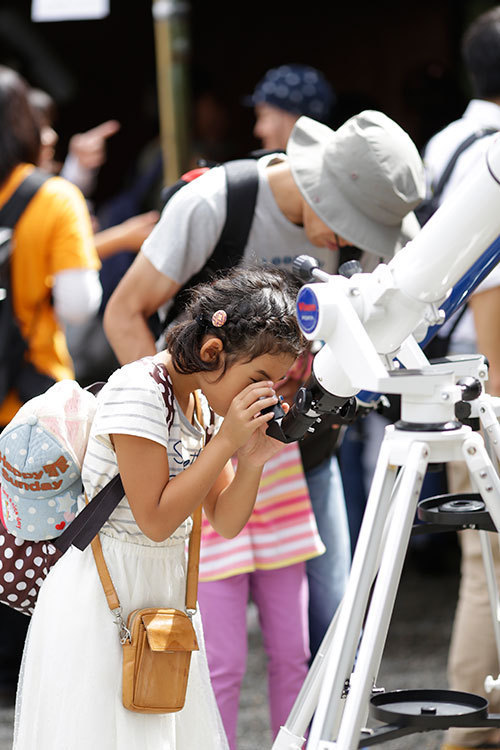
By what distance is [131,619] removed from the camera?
1.84 meters

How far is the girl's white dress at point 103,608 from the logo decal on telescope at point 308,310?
0.40 meters

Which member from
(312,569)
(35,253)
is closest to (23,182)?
(35,253)

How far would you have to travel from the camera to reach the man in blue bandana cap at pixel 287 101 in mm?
3934

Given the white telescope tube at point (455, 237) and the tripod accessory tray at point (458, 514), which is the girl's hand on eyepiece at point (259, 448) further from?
the white telescope tube at point (455, 237)

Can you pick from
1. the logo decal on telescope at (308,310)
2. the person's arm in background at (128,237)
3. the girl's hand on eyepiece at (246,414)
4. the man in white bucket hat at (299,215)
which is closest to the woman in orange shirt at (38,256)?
the person's arm in background at (128,237)

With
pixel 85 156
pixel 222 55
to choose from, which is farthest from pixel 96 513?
pixel 222 55

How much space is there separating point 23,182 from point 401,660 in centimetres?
197

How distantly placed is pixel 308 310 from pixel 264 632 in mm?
1296

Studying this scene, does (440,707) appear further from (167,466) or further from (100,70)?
(100,70)

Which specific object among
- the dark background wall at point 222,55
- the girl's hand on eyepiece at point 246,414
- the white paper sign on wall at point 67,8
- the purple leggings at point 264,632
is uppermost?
the dark background wall at point 222,55

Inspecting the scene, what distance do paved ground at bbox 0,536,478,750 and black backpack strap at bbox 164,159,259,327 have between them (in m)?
1.43

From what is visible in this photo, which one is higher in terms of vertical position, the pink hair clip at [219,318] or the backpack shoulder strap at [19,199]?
the backpack shoulder strap at [19,199]

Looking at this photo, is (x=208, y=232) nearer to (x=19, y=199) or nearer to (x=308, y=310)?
A: (x=308, y=310)

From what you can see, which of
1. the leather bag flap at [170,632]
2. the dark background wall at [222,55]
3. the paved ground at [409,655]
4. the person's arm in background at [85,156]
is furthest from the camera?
the dark background wall at [222,55]
